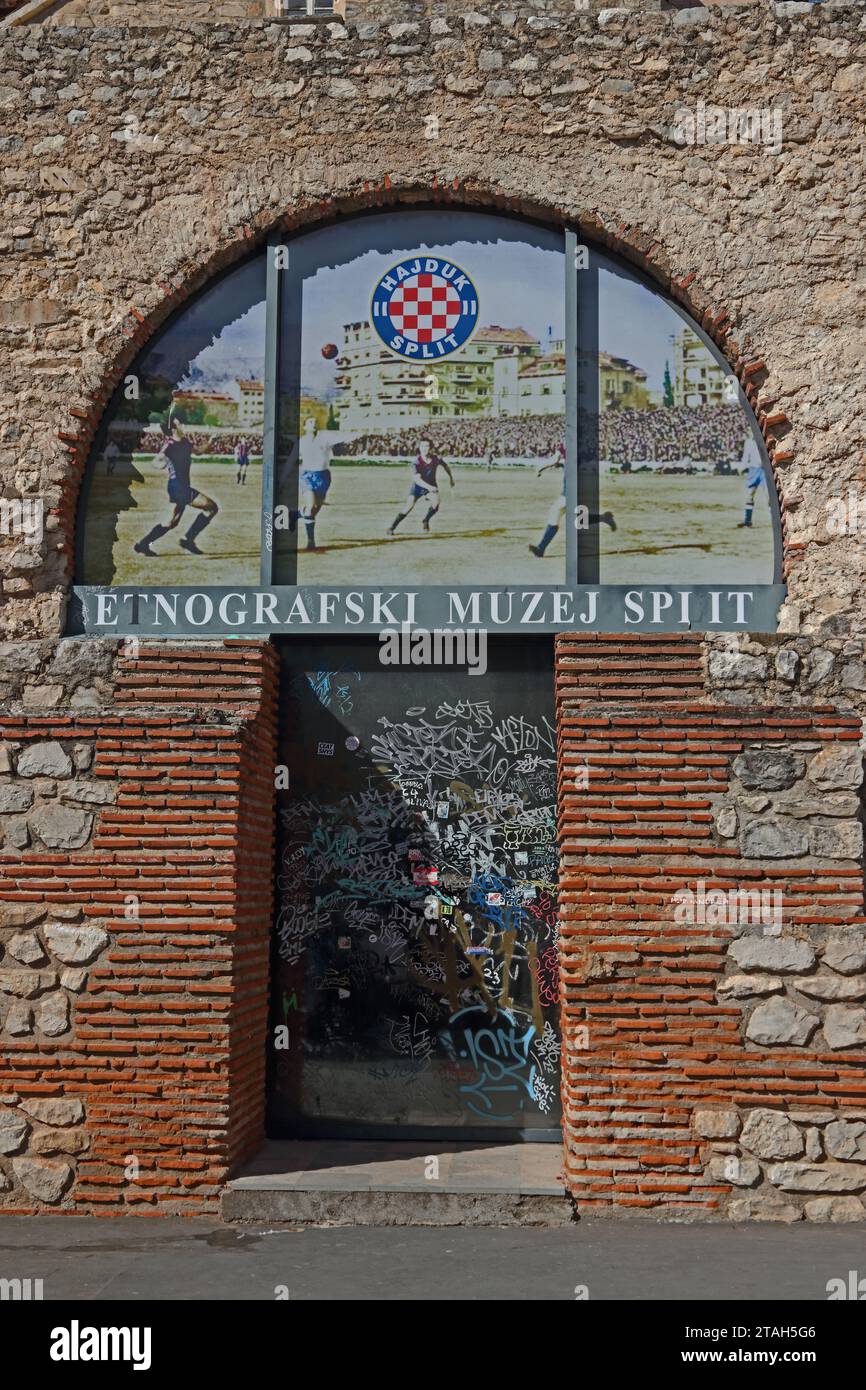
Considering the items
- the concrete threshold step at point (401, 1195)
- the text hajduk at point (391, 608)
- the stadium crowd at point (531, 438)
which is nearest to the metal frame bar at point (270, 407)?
the stadium crowd at point (531, 438)

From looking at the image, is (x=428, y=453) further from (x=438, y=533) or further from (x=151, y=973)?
(x=151, y=973)

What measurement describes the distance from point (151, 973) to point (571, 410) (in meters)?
3.74

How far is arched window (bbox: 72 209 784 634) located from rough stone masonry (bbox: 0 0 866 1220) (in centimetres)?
22

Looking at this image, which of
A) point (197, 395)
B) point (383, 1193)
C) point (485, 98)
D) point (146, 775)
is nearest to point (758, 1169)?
point (383, 1193)

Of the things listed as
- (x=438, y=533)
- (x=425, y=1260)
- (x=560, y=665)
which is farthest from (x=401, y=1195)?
Answer: (x=438, y=533)

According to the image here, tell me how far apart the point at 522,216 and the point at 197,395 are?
83.0 inches

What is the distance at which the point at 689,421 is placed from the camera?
7.12 m

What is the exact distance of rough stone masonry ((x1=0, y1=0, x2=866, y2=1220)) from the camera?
5984mm

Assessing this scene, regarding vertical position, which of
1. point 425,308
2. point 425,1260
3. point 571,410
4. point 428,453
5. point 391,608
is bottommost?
point 425,1260

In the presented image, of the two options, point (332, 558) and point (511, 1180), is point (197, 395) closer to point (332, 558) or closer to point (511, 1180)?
point (332, 558)

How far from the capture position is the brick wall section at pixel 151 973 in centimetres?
600

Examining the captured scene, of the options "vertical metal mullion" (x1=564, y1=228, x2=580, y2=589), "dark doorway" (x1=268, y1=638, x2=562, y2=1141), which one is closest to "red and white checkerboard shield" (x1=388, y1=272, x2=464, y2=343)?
"vertical metal mullion" (x1=564, y1=228, x2=580, y2=589)

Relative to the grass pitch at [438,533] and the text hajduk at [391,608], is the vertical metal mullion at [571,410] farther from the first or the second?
the text hajduk at [391,608]

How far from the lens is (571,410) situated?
7121 mm
